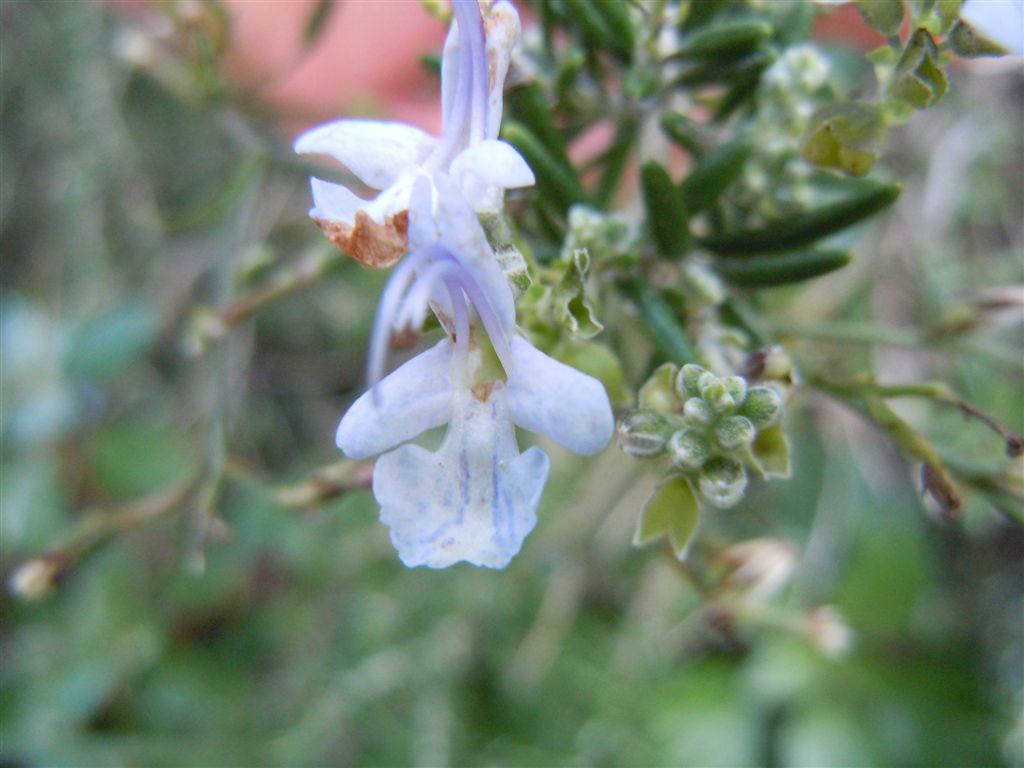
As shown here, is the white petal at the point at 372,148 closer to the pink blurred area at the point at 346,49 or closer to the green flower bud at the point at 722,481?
the green flower bud at the point at 722,481

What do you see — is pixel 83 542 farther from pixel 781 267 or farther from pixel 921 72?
pixel 921 72

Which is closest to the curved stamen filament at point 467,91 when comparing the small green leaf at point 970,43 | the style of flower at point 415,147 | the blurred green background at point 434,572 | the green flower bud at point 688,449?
the style of flower at point 415,147

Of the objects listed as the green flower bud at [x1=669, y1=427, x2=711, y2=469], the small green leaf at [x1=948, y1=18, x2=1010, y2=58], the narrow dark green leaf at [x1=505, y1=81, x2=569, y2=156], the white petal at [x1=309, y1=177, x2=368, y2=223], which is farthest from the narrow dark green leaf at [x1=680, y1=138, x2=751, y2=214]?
the white petal at [x1=309, y1=177, x2=368, y2=223]

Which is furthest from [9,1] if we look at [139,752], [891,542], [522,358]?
[891,542]

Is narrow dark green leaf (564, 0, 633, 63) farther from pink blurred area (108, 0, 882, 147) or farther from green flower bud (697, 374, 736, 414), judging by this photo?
pink blurred area (108, 0, 882, 147)

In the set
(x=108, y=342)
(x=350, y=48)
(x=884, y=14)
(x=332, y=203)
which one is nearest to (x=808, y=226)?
(x=884, y=14)

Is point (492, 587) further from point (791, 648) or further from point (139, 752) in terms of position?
point (139, 752)

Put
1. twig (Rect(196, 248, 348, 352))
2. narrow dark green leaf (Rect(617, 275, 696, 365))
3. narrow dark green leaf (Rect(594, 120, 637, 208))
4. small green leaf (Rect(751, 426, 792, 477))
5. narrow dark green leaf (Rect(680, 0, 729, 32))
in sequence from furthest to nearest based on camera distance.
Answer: twig (Rect(196, 248, 348, 352)) → narrow dark green leaf (Rect(594, 120, 637, 208)) → narrow dark green leaf (Rect(680, 0, 729, 32)) → narrow dark green leaf (Rect(617, 275, 696, 365)) → small green leaf (Rect(751, 426, 792, 477))

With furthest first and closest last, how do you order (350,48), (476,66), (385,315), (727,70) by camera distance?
(350,48), (727,70), (476,66), (385,315)
